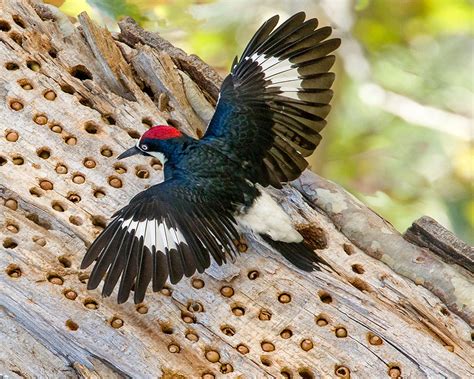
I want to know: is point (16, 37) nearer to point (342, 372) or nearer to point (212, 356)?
point (212, 356)

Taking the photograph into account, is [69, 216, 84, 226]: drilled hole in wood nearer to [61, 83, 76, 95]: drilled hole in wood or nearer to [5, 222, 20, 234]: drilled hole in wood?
[5, 222, 20, 234]: drilled hole in wood

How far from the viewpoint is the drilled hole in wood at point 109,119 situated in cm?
173

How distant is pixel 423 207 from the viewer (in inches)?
133

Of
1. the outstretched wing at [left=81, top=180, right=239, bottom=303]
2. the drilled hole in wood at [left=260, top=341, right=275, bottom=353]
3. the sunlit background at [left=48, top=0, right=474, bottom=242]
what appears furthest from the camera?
the sunlit background at [left=48, top=0, right=474, bottom=242]

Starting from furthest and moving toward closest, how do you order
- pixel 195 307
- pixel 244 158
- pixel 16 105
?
pixel 16 105, pixel 244 158, pixel 195 307

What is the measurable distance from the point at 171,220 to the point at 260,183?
→ 0.80ft

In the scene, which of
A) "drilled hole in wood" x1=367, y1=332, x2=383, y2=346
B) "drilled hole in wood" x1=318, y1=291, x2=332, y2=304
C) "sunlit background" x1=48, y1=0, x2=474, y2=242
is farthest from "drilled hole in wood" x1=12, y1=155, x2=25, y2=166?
"sunlit background" x1=48, y1=0, x2=474, y2=242

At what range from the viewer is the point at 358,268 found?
5.34ft

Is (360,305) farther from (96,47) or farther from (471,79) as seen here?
(471,79)

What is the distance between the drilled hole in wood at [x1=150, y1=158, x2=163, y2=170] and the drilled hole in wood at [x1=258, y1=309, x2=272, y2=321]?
0.39m

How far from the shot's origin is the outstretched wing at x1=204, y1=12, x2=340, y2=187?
1579mm

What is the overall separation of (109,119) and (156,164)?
154 mm

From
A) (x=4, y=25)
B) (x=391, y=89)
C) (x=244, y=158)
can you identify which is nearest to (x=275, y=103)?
(x=244, y=158)

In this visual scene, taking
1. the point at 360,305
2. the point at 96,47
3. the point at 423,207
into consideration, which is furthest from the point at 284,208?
the point at 423,207
